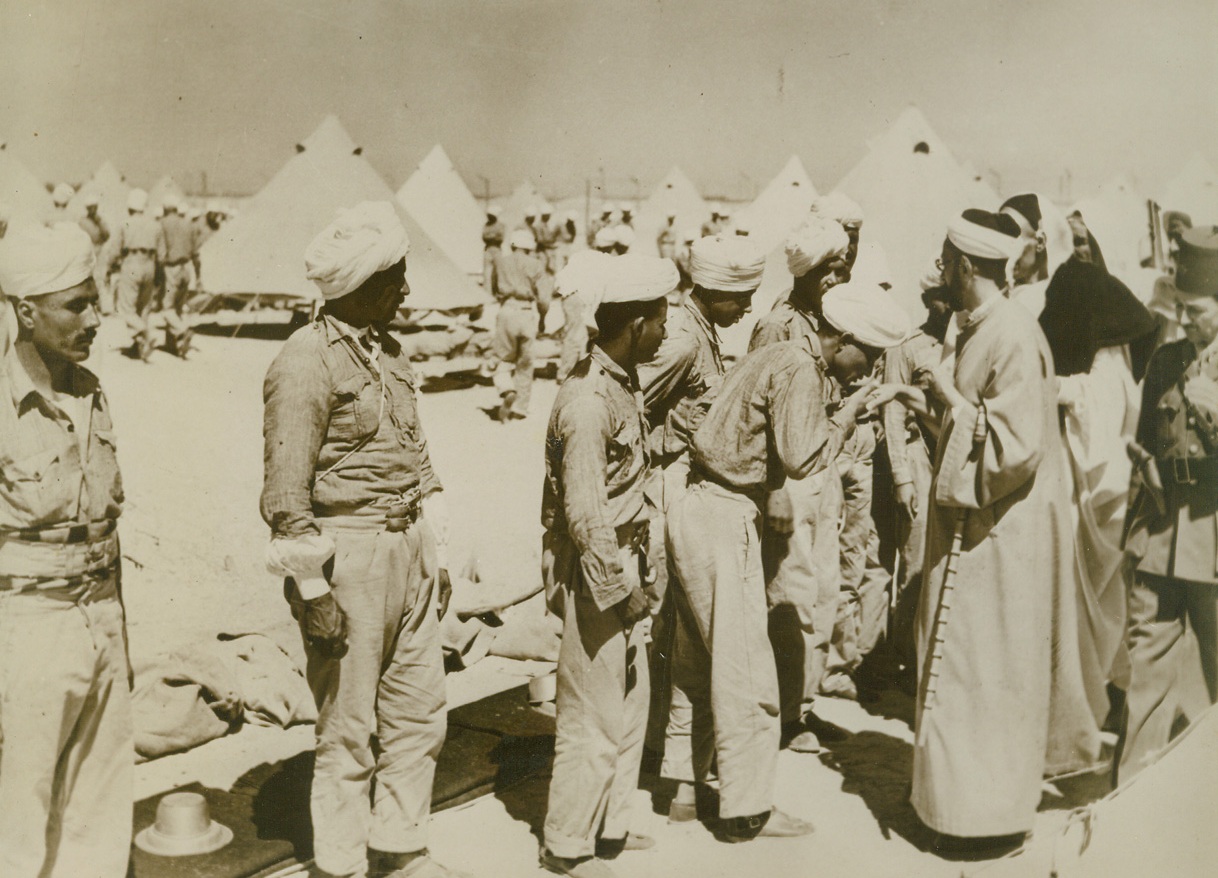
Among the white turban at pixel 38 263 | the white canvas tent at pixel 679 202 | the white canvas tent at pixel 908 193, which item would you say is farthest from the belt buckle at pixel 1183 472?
the white canvas tent at pixel 679 202

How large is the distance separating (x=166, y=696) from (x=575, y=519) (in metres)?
2.04

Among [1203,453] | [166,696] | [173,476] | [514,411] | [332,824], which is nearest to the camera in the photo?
[332,824]

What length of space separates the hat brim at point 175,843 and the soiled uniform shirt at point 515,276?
1073 centimetres

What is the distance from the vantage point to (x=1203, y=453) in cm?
419

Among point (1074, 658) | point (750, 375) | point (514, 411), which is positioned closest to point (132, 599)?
point (750, 375)

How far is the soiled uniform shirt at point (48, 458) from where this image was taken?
117 inches

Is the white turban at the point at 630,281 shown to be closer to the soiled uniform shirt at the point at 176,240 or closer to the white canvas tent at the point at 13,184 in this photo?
the white canvas tent at the point at 13,184

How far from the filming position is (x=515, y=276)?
555 inches

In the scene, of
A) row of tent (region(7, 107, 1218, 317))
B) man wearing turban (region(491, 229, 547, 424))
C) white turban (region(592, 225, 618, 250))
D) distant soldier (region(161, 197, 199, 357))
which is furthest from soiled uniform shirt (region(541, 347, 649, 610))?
distant soldier (region(161, 197, 199, 357))

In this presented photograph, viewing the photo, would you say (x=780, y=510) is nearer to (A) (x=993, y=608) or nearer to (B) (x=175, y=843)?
(A) (x=993, y=608)

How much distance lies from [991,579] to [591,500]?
53.1 inches

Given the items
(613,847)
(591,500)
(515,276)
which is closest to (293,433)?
(591,500)

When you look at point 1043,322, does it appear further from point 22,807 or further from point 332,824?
point 22,807

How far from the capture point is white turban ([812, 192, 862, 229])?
515 centimetres
